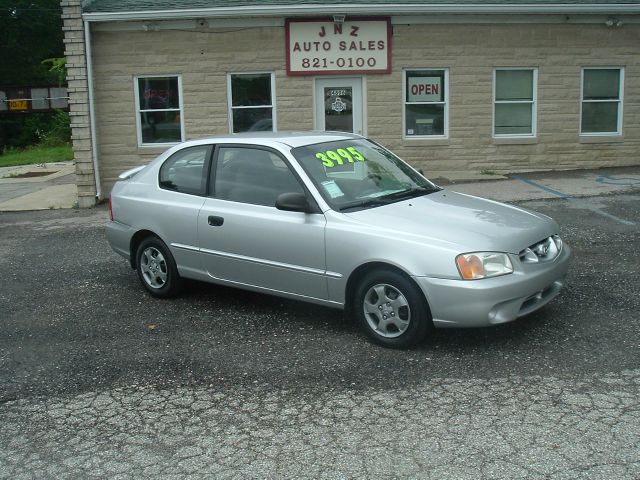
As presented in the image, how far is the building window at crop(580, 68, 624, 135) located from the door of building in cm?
453

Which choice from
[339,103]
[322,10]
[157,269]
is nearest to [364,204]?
[157,269]

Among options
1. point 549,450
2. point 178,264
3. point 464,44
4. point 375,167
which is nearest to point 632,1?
point 464,44

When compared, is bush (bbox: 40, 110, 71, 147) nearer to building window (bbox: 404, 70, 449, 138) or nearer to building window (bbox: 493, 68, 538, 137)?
building window (bbox: 404, 70, 449, 138)

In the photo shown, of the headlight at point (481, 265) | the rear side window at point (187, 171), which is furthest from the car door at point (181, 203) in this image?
the headlight at point (481, 265)

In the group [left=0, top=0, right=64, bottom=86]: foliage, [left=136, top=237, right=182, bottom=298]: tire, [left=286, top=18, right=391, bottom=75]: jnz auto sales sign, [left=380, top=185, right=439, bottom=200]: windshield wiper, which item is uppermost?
[left=0, top=0, right=64, bottom=86]: foliage

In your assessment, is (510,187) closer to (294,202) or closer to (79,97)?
(79,97)

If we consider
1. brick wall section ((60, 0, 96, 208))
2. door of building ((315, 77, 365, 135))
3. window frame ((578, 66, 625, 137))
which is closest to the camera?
brick wall section ((60, 0, 96, 208))

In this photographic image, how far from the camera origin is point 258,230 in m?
6.43

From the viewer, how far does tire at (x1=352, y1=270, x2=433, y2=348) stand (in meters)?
5.59

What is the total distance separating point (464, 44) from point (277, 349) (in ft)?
34.2

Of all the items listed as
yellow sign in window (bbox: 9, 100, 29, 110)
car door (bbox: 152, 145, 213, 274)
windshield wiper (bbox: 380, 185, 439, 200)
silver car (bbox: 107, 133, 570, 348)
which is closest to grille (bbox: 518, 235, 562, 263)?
silver car (bbox: 107, 133, 570, 348)

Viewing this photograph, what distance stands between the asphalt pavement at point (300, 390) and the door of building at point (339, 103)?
7.72m

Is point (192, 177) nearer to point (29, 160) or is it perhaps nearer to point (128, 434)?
point (128, 434)

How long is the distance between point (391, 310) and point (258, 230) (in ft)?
4.53
